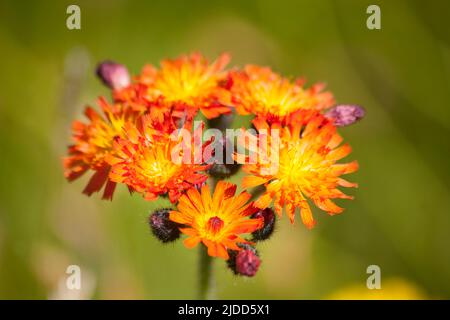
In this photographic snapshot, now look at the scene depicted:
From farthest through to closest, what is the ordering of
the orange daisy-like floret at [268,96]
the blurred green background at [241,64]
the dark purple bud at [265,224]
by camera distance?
the blurred green background at [241,64], the orange daisy-like floret at [268,96], the dark purple bud at [265,224]

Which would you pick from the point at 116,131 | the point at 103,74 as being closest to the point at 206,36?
the point at 103,74

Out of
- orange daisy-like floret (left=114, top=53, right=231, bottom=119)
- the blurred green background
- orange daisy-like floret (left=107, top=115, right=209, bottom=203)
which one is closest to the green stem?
orange daisy-like floret (left=107, top=115, right=209, bottom=203)

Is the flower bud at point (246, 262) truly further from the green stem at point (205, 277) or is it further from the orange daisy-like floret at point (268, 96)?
the orange daisy-like floret at point (268, 96)

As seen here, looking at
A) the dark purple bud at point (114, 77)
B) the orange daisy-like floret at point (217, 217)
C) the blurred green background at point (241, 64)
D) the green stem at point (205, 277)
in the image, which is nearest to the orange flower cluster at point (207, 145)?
the orange daisy-like floret at point (217, 217)

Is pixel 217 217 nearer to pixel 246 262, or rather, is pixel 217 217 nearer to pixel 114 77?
pixel 246 262

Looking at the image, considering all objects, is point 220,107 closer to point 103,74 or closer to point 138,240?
point 103,74

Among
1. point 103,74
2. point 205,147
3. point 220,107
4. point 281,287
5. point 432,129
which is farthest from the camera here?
point 432,129

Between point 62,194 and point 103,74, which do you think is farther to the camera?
point 62,194

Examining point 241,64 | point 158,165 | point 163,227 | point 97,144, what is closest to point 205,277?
point 163,227
